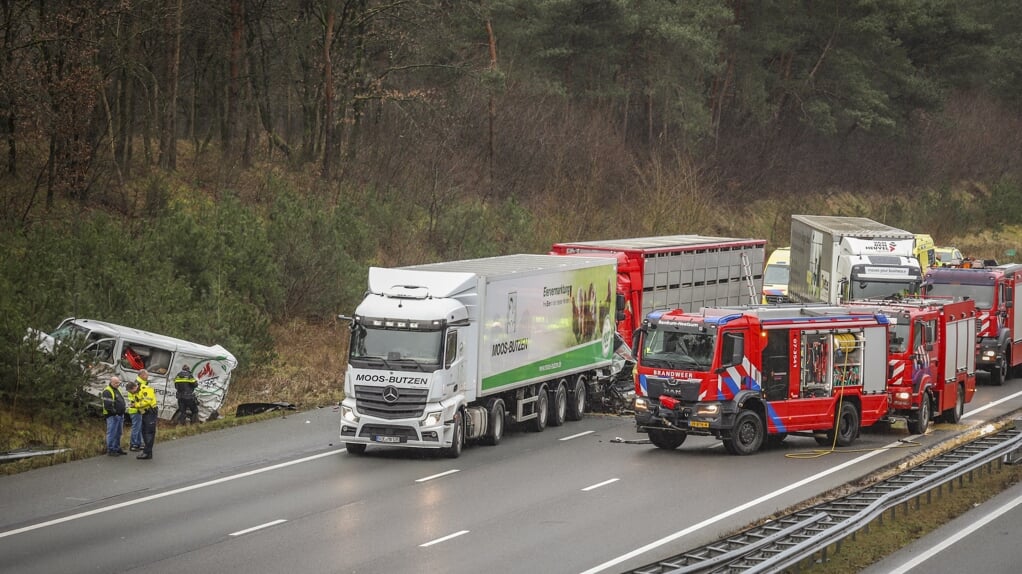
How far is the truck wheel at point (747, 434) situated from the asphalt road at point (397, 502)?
275mm

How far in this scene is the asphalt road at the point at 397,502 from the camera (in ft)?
53.6

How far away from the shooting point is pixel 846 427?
25.7 metres

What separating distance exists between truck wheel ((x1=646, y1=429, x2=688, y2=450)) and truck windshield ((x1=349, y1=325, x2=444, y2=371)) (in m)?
4.68

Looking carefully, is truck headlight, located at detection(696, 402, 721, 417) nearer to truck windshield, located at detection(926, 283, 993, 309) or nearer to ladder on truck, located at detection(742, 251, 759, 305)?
truck windshield, located at detection(926, 283, 993, 309)

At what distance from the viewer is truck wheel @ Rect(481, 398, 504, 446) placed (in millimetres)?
25094

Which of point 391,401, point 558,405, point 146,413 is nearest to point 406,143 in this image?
point 558,405

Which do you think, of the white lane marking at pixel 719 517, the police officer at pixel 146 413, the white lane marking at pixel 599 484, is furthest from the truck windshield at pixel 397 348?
the white lane marking at pixel 719 517

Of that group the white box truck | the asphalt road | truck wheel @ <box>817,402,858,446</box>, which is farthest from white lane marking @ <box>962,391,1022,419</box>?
truck wheel @ <box>817,402,858,446</box>

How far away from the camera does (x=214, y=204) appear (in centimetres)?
4106

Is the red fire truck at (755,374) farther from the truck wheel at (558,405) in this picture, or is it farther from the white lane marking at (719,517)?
the truck wheel at (558,405)

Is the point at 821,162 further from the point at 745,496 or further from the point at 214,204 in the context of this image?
the point at 745,496

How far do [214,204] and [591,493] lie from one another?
77.4 feet

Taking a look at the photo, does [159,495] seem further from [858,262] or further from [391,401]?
[858,262]

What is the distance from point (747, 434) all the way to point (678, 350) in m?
2.04
